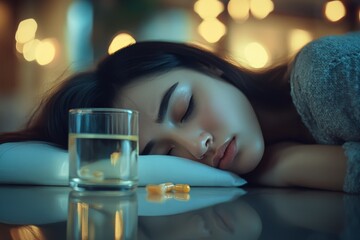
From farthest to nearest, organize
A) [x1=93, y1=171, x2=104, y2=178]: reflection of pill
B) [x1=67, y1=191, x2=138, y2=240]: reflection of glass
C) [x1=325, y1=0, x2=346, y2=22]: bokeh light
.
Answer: [x1=325, y1=0, x2=346, y2=22]: bokeh light
[x1=93, y1=171, x2=104, y2=178]: reflection of pill
[x1=67, y1=191, x2=138, y2=240]: reflection of glass

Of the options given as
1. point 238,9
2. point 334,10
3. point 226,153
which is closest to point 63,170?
point 226,153

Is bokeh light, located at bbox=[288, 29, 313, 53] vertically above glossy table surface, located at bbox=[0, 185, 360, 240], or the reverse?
bokeh light, located at bbox=[288, 29, 313, 53]

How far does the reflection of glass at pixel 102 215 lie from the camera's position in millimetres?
381

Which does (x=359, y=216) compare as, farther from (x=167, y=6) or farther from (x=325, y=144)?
(x=167, y=6)

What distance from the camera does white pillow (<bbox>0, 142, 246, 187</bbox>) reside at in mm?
853

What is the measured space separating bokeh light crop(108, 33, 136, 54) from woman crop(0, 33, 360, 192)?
7 cm

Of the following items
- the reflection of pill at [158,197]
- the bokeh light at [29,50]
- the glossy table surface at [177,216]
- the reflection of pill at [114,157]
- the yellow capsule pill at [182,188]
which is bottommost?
the yellow capsule pill at [182,188]

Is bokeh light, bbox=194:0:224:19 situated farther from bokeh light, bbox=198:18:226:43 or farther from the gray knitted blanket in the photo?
the gray knitted blanket

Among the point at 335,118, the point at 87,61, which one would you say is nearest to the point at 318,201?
the point at 335,118

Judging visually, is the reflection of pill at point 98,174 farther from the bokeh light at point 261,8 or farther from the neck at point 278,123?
the bokeh light at point 261,8

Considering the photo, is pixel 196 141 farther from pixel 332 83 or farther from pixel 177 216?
pixel 177 216

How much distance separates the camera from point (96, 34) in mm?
1234

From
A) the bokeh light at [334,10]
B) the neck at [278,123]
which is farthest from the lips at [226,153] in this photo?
the bokeh light at [334,10]

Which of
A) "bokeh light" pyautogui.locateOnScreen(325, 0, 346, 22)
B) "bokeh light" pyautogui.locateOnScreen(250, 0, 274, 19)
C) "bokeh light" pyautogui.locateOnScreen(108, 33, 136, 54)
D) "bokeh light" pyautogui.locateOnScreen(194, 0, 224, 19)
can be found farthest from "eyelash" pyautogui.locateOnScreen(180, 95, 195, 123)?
"bokeh light" pyautogui.locateOnScreen(325, 0, 346, 22)
